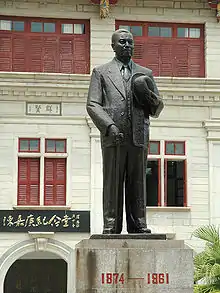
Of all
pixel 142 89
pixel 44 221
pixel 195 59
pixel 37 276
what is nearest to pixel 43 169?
pixel 44 221

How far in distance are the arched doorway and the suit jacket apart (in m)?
15.5

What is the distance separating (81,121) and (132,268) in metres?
12.7

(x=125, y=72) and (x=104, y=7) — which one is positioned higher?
(x=104, y=7)

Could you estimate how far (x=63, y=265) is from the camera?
74.1ft

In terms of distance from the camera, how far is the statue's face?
24.8ft

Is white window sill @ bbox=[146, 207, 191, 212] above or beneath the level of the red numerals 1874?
above

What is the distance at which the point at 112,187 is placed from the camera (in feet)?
24.0

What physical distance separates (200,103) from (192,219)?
309cm

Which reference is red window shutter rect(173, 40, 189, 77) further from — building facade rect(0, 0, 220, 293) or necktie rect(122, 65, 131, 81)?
necktie rect(122, 65, 131, 81)

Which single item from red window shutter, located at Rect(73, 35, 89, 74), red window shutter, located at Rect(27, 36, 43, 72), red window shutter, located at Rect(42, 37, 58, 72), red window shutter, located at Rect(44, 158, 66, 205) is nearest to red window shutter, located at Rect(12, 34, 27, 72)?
red window shutter, located at Rect(27, 36, 43, 72)

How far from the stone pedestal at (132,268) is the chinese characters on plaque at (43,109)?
12659mm

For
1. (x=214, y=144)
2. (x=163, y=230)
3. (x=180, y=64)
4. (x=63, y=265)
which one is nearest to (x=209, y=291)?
(x=163, y=230)

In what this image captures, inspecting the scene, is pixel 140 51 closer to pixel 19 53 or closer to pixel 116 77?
pixel 19 53

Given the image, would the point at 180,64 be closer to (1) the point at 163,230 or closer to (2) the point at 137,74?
(1) the point at 163,230
